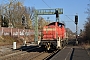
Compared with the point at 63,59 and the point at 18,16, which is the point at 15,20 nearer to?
the point at 18,16

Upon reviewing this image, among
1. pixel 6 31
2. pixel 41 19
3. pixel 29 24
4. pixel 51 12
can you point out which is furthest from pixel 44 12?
pixel 41 19

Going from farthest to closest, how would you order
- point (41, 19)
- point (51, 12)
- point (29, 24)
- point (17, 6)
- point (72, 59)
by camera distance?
point (41, 19) → point (29, 24) → point (17, 6) → point (51, 12) → point (72, 59)

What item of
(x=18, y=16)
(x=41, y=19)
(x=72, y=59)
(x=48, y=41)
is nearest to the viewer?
(x=72, y=59)

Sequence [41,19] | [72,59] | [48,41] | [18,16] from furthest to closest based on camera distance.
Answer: [41,19] < [18,16] < [48,41] < [72,59]

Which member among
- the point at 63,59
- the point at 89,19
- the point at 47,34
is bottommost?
the point at 63,59

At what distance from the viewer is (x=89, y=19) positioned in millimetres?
56344

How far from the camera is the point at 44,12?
53.8 metres

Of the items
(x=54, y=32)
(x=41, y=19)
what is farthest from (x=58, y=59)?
(x=41, y=19)

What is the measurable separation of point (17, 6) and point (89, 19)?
96.1 feet

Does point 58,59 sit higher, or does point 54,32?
point 54,32

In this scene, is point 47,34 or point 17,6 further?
point 17,6

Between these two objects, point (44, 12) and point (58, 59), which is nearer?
point (58, 59)

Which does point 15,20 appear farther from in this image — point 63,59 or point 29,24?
point 63,59

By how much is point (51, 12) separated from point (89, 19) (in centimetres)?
1052
